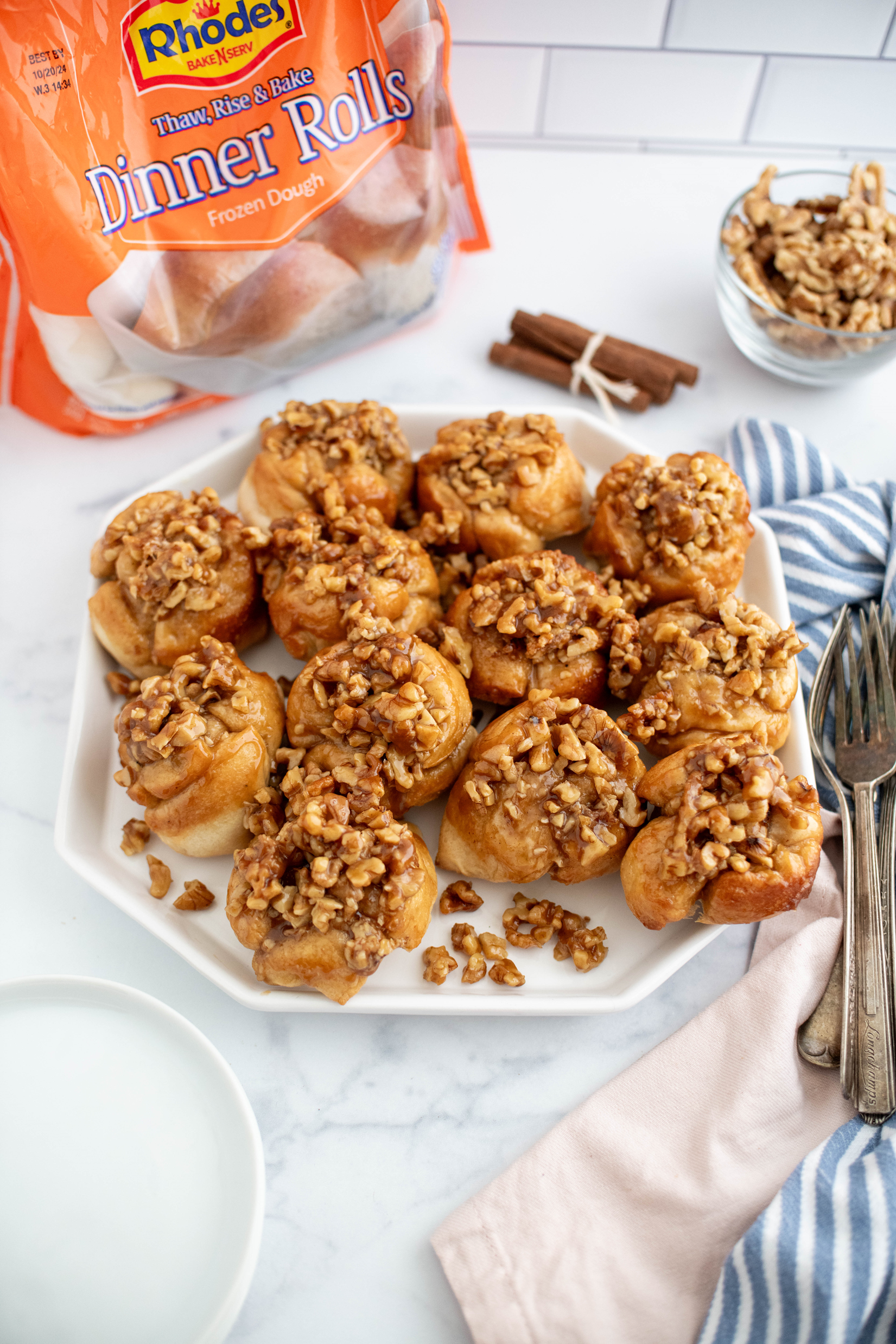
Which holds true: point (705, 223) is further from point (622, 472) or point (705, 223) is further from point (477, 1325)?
point (477, 1325)

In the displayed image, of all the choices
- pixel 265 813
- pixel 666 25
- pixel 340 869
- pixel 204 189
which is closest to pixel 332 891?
pixel 340 869

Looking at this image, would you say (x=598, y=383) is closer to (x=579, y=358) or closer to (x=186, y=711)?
(x=579, y=358)

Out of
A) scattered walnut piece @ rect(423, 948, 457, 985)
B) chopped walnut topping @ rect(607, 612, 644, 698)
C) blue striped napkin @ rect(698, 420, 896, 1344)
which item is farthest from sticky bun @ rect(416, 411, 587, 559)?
blue striped napkin @ rect(698, 420, 896, 1344)

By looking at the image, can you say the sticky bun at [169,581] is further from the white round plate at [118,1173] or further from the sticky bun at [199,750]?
the white round plate at [118,1173]

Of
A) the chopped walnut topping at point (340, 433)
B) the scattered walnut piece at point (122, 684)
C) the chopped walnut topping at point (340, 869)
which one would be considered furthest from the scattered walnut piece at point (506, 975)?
the chopped walnut topping at point (340, 433)

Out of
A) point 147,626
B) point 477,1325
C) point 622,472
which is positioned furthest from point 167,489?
point 477,1325
